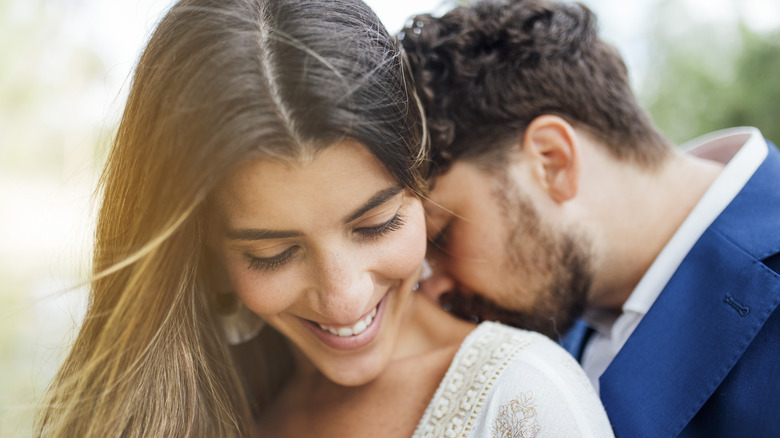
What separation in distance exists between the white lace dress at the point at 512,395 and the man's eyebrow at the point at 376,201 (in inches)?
17.2

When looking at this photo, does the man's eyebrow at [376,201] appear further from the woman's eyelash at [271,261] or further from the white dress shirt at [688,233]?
the white dress shirt at [688,233]

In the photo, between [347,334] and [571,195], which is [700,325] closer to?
[571,195]

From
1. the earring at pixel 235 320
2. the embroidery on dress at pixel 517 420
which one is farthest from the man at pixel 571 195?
the earring at pixel 235 320

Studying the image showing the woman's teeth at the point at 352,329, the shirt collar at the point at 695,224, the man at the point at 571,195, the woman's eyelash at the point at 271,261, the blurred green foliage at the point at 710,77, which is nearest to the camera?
the woman's eyelash at the point at 271,261

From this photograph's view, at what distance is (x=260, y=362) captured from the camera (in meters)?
1.92

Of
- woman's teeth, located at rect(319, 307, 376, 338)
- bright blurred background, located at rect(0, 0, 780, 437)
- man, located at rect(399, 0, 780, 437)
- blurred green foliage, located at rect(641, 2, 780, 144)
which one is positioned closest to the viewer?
woman's teeth, located at rect(319, 307, 376, 338)

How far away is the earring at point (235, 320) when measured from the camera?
1655mm

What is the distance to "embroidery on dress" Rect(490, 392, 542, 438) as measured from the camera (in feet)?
3.83

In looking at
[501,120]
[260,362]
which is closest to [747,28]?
[501,120]

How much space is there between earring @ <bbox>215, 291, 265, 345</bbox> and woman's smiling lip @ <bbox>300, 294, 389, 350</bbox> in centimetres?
35

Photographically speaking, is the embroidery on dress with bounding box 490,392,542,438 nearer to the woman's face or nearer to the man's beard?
the woman's face

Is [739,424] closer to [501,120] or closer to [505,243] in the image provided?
[505,243]

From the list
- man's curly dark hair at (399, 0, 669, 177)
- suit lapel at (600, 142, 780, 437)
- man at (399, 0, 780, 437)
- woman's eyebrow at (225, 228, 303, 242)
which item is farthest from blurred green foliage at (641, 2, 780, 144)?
woman's eyebrow at (225, 228, 303, 242)

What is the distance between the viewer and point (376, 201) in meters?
1.21
